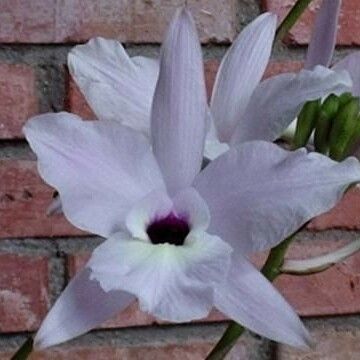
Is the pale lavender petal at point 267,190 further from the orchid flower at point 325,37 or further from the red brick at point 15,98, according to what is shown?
the red brick at point 15,98

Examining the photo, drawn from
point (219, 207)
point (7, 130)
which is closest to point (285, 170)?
point (219, 207)

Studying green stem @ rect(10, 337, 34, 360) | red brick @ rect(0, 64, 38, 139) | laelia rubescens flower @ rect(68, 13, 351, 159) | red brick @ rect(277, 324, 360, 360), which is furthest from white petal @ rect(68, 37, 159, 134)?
red brick @ rect(277, 324, 360, 360)

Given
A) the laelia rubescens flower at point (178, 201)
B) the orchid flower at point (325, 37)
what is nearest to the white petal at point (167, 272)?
the laelia rubescens flower at point (178, 201)

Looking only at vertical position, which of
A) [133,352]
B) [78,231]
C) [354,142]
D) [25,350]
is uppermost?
[354,142]

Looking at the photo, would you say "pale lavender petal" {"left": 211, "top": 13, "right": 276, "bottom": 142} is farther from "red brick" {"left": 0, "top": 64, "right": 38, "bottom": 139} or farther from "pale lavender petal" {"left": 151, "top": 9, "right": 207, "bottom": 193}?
"red brick" {"left": 0, "top": 64, "right": 38, "bottom": 139}

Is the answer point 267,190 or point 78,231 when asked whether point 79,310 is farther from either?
point 78,231

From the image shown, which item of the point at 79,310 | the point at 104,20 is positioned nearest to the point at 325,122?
the point at 79,310

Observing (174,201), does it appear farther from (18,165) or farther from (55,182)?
(18,165)
